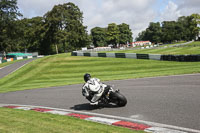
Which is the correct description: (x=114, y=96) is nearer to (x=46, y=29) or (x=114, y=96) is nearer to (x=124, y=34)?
(x=46, y=29)

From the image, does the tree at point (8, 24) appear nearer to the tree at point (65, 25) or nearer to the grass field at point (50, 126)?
the tree at point (65, 25)

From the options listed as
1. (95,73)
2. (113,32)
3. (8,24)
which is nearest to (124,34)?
(113,32)

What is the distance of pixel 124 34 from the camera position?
13212 centimetres

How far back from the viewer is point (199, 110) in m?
6.73

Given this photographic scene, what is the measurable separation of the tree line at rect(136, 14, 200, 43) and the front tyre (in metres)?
103

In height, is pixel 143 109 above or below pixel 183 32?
below

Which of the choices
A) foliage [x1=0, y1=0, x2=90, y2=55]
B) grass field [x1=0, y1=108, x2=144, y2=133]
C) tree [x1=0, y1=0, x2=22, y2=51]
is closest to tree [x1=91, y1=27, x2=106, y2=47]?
foliage [x1=0, y1=0, x2=90, y2=55]

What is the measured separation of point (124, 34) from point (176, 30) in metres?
30.0

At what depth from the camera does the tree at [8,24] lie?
198 feet

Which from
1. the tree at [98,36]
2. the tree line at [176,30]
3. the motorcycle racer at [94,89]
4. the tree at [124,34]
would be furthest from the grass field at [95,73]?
the tree at [98,36]

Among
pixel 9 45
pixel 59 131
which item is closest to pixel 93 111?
pixel 59 131

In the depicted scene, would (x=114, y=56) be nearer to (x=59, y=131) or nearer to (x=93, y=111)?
(x=93, y=111)

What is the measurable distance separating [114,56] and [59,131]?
103ft

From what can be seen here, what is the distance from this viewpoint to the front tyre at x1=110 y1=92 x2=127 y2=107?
8.25 metres
